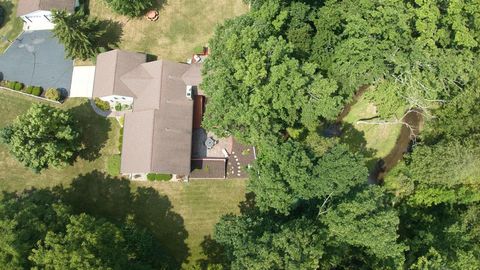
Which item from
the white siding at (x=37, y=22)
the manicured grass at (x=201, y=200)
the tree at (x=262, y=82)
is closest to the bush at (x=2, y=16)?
the white siding at (x=37, y=22)

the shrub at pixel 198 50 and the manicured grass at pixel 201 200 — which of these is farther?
the shrub at pixel 198 50

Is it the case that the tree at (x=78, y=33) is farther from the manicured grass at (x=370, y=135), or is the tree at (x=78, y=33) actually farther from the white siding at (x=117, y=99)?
the manicured grass at (x=370, y=135)

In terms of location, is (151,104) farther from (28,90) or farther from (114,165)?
(28,90)

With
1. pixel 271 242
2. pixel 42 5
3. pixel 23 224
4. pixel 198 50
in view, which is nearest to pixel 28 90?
pixel 42 5

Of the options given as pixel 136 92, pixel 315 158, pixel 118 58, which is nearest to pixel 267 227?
pixel 315 158

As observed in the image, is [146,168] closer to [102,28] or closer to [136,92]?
[136,92]

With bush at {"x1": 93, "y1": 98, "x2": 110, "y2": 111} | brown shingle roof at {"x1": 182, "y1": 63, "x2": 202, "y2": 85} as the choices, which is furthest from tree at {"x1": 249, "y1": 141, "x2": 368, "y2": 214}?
bush at {"x1": 93, "y1": 98, "x2": 110, "y2": 111}

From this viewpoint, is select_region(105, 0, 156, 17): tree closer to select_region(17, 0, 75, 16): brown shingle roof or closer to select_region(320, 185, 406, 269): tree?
select_region(17, 0, 75, 16): brown shingle roof

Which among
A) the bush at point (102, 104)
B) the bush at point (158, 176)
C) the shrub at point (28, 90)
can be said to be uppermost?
the shrub at point (28, 90)
